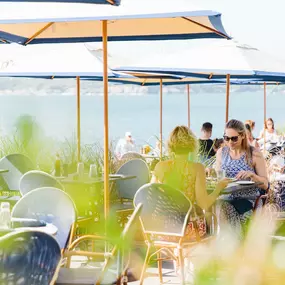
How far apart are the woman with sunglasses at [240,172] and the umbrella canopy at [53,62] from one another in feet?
6.91

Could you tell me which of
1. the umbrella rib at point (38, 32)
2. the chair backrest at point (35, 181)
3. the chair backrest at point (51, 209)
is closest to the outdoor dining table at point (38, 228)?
the chair backrest at point (51, 209)

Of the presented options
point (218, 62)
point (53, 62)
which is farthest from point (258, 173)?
point (53, 62)

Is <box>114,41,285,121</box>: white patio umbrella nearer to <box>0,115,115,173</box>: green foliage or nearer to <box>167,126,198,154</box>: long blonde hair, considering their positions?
<box>0,115,115,173</box>: green foliage

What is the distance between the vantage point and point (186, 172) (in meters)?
5.99

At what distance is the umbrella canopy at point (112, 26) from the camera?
526 centimetres

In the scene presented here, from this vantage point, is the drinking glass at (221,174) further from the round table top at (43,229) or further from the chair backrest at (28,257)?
the chair backrest at (28,257)

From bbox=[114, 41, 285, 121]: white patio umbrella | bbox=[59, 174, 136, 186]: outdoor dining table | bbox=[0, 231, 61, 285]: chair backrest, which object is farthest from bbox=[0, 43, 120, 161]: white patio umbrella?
bbox=[0, 231, 61, 285]: chair backrest

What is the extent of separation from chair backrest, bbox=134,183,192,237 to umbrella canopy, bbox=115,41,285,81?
2881mm

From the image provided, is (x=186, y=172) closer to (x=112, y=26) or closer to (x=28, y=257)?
(x=112, y=26)

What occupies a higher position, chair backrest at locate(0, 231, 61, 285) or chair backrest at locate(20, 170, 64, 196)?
chair backrest at locate(20, 170, 64, 196)

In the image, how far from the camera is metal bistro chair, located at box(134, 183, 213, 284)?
5.68 m

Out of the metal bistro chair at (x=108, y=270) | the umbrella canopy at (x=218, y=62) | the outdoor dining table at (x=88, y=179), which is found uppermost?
the umbrella canopy at (x=218, y=62)

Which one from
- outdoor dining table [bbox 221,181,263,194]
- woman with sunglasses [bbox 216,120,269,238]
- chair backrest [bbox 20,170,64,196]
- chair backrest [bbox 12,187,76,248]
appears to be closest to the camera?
chair backrest [bbox 12,187,76,248]

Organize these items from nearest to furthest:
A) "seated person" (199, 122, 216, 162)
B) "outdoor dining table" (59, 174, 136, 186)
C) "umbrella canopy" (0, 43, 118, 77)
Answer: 1. "outdoor dining table" (59, 174, 136, 186)
2. "umbrella canopy" (0, 43, 118, 77)
3. "seated person" (199, 122, 216, 162)
